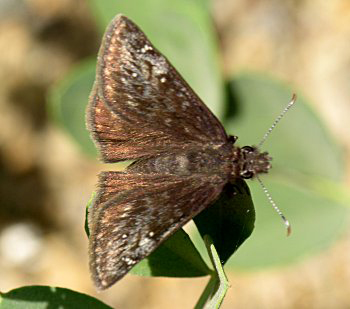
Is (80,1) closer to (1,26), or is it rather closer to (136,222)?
(1,26)

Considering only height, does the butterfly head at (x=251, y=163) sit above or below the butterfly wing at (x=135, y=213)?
above

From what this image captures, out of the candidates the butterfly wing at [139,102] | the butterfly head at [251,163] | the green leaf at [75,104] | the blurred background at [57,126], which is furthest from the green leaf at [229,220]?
the blurred background at [57,126]

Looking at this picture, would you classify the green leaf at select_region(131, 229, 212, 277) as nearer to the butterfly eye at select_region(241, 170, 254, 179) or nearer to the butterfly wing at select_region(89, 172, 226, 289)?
the butterfly wing at select_region(89, 172, 226, 289)

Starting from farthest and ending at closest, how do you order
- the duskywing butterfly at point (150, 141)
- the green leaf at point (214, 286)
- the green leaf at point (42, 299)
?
1. the duskywing butterfly at point (150, 141)
2. the green leaf at point (42, 299)
3. the green leaf at point (214, 286)

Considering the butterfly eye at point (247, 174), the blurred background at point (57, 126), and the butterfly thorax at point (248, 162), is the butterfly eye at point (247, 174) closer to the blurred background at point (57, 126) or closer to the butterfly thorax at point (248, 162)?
the butterfly thorax at point (248, 162)

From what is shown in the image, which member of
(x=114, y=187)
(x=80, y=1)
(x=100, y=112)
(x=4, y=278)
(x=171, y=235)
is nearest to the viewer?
(x=171, y=235)

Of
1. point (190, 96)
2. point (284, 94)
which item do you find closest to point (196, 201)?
point (190, 96)

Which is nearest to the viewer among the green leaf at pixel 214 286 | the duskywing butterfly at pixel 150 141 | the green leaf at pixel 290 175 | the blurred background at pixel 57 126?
the green leaf at pixel 214 286

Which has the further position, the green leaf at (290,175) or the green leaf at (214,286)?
the green leaf at (290,175)

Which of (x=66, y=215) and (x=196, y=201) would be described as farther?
(x=66, y=215)
